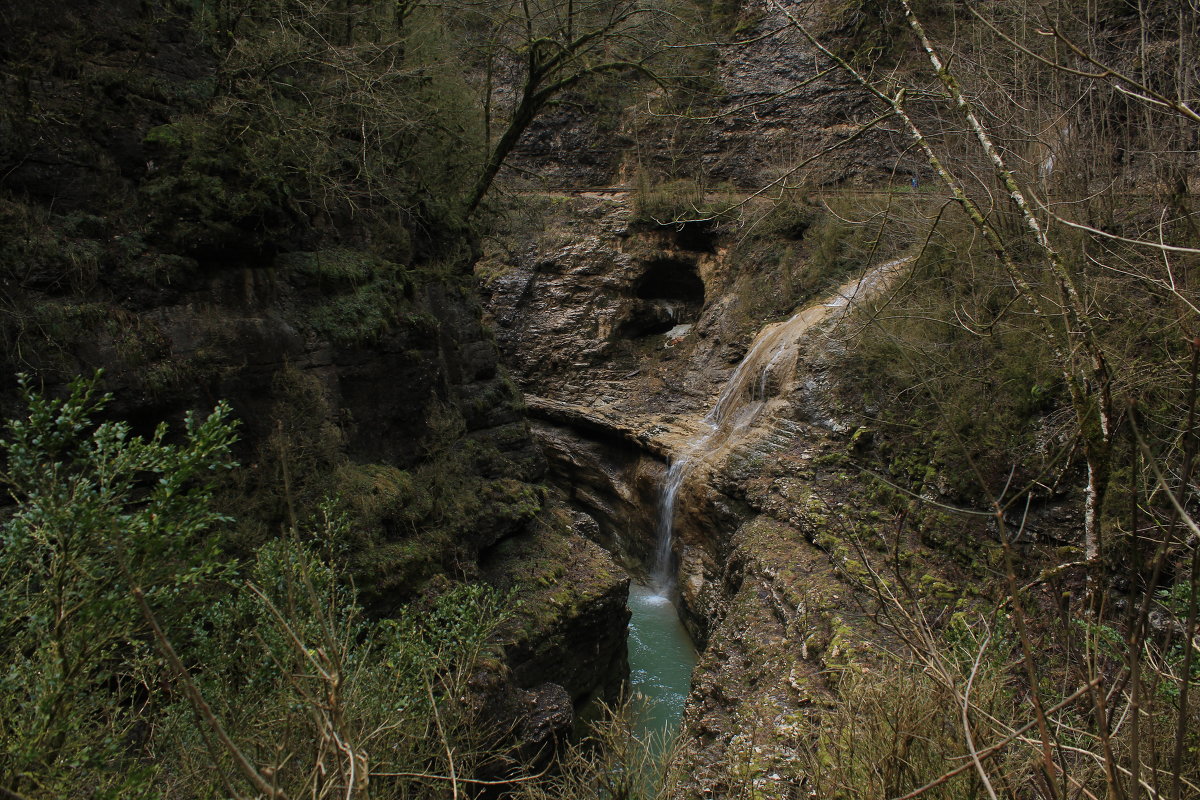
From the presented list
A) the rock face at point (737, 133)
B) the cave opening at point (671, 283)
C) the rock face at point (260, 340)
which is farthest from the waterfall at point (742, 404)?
the rock face at point (737, 133)

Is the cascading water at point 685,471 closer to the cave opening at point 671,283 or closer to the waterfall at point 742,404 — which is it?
the waterfall at point 742,404

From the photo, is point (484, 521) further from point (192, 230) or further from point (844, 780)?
point (844, 780)

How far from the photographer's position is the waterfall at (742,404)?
9672mm

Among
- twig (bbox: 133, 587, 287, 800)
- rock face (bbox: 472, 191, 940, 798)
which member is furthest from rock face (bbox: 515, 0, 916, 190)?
twig (bbox: 133, 587, 287, 800)

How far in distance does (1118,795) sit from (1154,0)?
28.3 feet

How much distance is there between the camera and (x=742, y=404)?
10.2m

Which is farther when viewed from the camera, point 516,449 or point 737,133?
point 737,133

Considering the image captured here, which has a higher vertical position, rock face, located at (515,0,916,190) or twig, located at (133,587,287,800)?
rock face, located at (515,0,916,190)

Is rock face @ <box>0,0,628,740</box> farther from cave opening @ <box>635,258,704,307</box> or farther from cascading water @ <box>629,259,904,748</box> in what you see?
cave opening @ <box>635,258,704,307</box>

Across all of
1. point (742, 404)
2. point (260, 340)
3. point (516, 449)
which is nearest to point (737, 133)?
point (742, 404)

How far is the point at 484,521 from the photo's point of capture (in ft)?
25.6

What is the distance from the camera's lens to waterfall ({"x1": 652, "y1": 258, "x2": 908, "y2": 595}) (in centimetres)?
967

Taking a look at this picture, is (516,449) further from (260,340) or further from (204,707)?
(204,707)

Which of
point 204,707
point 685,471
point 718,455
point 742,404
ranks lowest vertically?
point 685,471
